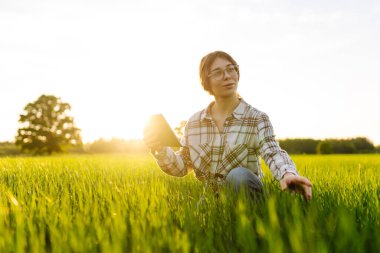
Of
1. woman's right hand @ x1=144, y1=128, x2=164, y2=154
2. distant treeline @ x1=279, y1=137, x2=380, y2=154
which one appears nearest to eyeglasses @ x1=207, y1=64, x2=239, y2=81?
woman's right hand @ x1=144, y1=128, x2=164, y2=154

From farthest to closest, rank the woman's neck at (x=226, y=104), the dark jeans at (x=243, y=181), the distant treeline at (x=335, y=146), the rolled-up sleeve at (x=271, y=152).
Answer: the distant treeline at (x=335, y=146), the woman's neck at (x=226, y=104), the dark jeans at (x=243, y=181), the rolled-up sleeve at (x=271, y=152)

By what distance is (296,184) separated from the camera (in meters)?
2.46

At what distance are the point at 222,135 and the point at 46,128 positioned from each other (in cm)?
4146

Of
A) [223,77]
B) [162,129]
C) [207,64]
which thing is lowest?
[162,129]

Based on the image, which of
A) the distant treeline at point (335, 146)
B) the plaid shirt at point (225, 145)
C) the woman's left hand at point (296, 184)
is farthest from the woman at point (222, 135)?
the distant treeline at point (335, 146)

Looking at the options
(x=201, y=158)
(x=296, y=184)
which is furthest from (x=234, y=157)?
(x=296, y=184)

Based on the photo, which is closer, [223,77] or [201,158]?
[223,77]

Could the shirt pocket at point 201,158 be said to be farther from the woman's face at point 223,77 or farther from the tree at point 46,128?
the tree at point 46,128

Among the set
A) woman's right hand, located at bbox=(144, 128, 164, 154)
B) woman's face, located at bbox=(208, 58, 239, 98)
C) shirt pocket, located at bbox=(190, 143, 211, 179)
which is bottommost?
shirt pocket, located at bbox=(190, 143, 211, 179)

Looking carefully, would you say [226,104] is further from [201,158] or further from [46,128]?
[46,128]

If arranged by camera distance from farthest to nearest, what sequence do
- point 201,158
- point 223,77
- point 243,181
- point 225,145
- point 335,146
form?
1. point 335,146
2. point 201,158
3. point 225,145
4. point 223,77
5. point 243,181

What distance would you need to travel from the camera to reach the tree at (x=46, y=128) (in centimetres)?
4125

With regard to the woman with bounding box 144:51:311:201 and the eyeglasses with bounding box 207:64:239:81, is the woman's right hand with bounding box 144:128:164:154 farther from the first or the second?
the eyeglasses with bounding box 207:64:239:81

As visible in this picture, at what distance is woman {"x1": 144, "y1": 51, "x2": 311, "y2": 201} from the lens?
331 centimetres
